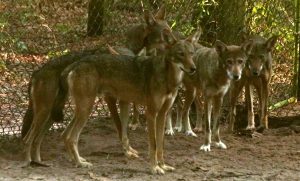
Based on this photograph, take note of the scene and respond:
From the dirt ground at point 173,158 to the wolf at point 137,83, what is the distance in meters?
0.25

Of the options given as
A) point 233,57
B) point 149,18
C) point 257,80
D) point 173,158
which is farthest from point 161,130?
point 257,80

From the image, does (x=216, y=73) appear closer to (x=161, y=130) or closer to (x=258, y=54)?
(x=258, y=54)

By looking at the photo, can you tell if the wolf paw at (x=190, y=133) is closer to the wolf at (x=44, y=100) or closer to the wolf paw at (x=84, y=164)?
the wolf at (x=44, y=100)

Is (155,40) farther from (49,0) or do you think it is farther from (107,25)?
(49,0)

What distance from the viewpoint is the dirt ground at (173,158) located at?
22.0 ft

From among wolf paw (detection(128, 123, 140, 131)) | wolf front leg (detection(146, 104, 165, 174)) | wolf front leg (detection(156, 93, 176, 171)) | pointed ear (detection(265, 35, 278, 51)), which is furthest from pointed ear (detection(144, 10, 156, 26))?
wolf front leg (detection(146, 104, 165, 174))

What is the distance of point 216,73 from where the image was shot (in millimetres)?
7891

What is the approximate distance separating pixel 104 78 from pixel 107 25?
2.04 meters

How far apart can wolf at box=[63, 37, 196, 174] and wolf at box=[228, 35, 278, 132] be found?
1637 mm

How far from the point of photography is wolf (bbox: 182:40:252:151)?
7.68 m

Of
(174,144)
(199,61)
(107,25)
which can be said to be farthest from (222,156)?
(107,25)

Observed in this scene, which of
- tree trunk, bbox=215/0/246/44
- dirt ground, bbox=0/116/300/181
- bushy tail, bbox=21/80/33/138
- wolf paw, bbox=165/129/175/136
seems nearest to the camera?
dirt ground, bbox=0/116/300/181

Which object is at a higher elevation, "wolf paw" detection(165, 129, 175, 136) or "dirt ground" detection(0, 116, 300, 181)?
"wolf paw" detection(165, 129, 175, 136)

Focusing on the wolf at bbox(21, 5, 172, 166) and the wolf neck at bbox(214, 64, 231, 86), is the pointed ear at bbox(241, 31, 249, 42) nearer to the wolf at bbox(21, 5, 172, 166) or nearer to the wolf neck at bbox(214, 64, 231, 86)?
the wolf neck at bbox(214, 64, 231, 86)
